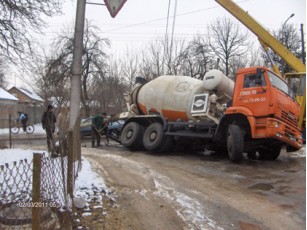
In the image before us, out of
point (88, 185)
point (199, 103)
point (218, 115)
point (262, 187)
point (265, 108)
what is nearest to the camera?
point (88, 185)

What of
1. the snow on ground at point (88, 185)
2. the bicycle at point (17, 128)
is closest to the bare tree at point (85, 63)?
the bicycle at point (17, 128)

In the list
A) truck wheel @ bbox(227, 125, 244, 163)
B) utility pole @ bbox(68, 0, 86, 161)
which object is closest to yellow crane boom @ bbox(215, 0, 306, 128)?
truck wheel @ bbox(227, 125, 244, 163)

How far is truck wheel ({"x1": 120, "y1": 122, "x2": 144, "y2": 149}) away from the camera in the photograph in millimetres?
13562

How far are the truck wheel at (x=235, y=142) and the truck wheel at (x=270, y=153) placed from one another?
173 cm

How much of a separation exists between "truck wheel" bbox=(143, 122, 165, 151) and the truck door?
3.29m

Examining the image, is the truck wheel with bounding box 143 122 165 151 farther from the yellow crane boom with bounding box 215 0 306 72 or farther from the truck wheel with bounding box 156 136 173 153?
the yellow crane boom with bounding box 215 0 306 72

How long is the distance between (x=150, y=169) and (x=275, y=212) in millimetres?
3966

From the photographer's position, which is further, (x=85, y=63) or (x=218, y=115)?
(x=85, y=63)

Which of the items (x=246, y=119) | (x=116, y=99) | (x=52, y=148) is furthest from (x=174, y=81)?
(x=116, y=99)

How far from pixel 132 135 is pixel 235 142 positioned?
484cm

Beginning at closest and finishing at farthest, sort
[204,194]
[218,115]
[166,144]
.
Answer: [204,194], [218,115], [166,144]

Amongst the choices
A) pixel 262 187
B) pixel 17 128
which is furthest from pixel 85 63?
pixel 262 187

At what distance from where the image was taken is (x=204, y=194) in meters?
6.74

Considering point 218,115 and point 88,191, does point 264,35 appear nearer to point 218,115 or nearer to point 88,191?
point 218,115
